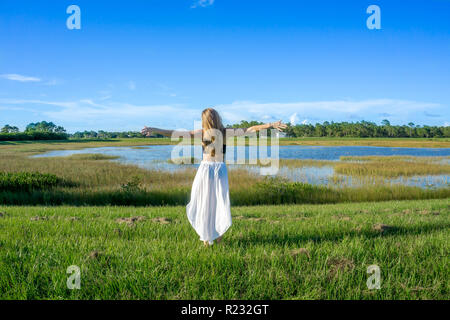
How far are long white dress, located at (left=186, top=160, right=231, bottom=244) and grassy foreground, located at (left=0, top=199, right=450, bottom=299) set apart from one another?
313mm

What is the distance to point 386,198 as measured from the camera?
1755 centimetres

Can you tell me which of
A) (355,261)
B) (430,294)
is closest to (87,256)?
(355,261)

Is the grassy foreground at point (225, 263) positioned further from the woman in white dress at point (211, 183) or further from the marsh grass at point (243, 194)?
the marsh grass at point (243, 194)

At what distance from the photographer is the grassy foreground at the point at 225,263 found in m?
3.74

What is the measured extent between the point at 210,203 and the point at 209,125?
1.44 m

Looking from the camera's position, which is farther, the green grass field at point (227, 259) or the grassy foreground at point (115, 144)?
the grassy foreground at point (115, 144)

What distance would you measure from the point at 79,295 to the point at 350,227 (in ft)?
17.6

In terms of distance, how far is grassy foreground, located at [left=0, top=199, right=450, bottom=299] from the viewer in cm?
374

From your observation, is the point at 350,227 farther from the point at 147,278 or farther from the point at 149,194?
the point at 149,194
